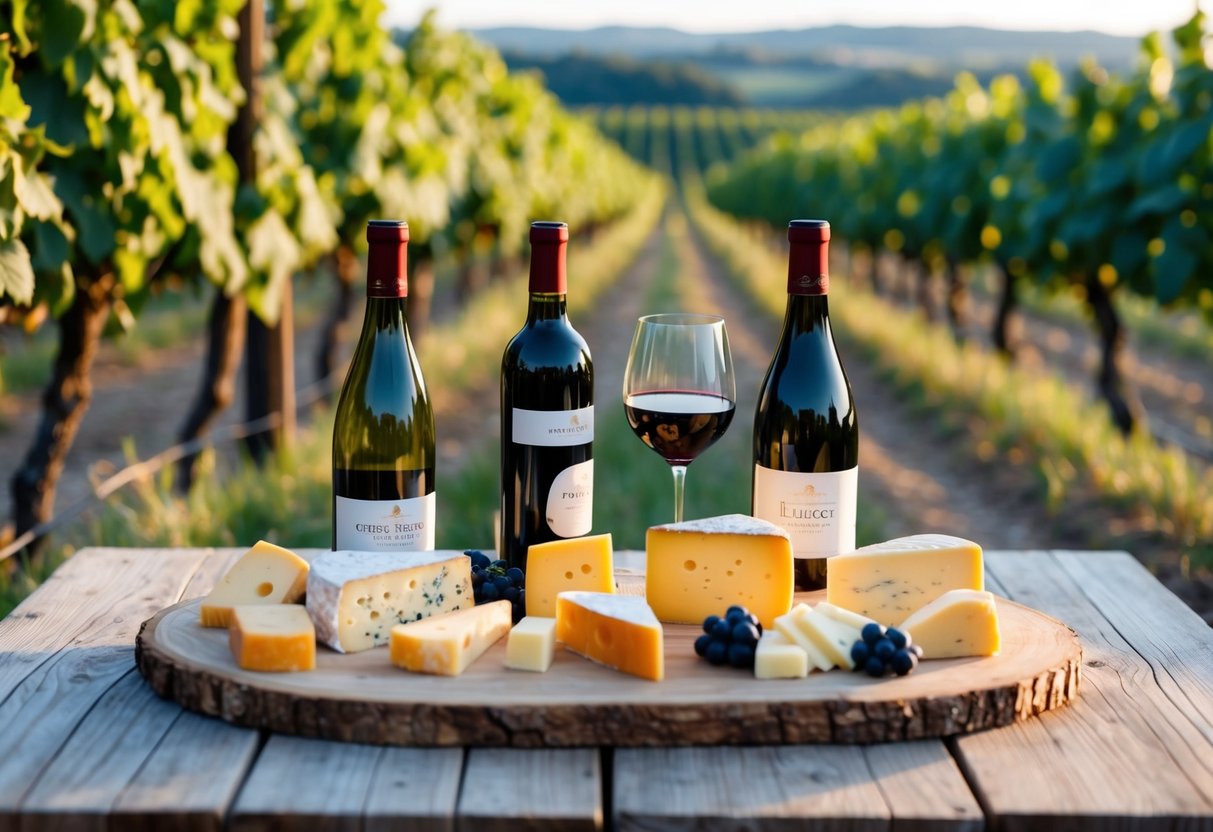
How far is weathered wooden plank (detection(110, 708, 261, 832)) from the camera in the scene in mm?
1400

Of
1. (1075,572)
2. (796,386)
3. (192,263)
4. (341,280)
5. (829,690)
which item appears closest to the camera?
(829,690)

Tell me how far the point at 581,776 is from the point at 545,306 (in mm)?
761

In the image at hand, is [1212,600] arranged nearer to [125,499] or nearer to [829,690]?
[829,690]

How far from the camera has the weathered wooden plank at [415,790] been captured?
1.40 metres

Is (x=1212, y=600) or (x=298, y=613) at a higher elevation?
(x=298, y=613)

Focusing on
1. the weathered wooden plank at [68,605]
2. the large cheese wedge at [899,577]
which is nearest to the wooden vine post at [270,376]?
the weathered wooden plank at [68,605]

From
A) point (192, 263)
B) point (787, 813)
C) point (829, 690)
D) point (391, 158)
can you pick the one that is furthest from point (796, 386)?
point (391, 158)

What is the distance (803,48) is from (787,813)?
142m

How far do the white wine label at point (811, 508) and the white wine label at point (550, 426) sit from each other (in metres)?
0.33

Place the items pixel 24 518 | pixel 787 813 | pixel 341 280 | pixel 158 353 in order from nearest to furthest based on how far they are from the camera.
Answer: pixel 787 813, pixel 24 518, pixel 341 280, pixel 158 353

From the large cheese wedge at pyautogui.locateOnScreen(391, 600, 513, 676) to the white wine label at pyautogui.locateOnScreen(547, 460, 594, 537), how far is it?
0.29 m

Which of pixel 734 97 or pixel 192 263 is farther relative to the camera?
pixel 734 97

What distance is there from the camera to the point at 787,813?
143 centimetres

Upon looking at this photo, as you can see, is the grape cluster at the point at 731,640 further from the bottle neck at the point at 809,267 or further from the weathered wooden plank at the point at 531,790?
the bottle neck at the point at 809,267
